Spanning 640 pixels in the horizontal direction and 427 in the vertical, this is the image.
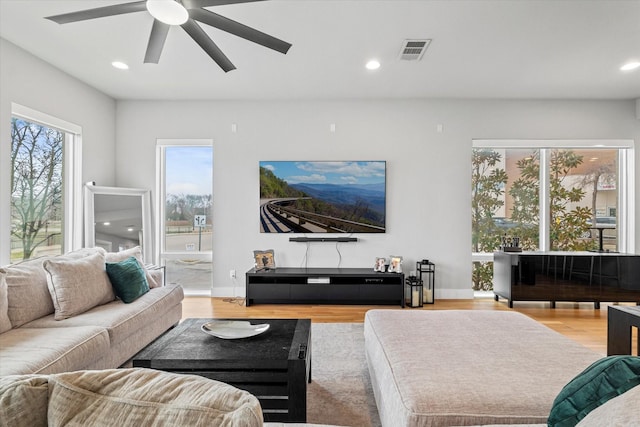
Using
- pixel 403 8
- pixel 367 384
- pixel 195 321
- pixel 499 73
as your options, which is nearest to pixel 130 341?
pixel 195 321

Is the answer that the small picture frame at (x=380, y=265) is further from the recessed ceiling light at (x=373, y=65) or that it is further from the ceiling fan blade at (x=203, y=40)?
the ceiling fan blade at (x=203, y=40)

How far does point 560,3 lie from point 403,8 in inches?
43.9

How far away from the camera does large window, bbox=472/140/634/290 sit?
15.2 ft

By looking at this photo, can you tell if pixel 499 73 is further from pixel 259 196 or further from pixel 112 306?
pixel 112 306

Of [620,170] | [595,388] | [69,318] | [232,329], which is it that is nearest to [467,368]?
[595,388]

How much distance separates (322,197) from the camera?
183 inches

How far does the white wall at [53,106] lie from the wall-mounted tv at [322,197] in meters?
2.02

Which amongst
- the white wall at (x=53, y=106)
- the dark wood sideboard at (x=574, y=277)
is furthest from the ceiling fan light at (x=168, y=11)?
the dark wood sideboard at (x=574, y=277)

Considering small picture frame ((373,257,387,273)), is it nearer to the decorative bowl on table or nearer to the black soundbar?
the black soundbar

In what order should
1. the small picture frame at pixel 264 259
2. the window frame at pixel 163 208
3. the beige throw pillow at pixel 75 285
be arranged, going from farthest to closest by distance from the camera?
the window frame at pixel 163 208 < the small picture frame at pixel 264 259 < the beige throw pillow at pixel 75 285

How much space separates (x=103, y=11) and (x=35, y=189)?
253 cm

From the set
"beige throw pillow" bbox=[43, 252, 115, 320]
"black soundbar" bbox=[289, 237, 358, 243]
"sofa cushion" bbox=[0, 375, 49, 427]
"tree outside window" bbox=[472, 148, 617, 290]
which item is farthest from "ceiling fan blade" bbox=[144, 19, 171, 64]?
"tree outside window" bbox=[472, 148, 617, 290]

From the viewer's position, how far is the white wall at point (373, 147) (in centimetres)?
461

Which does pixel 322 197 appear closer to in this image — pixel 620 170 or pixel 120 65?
pixel 120 65
